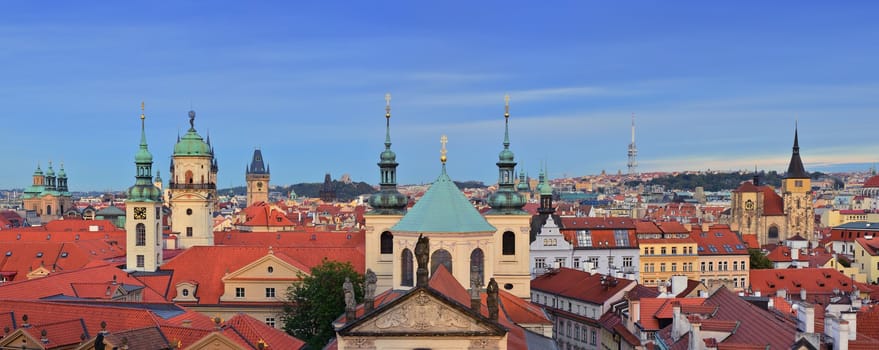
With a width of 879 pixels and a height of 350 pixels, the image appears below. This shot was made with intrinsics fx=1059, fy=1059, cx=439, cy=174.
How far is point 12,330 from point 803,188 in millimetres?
136741

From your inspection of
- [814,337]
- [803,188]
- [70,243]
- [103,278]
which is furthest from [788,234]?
[814,337]

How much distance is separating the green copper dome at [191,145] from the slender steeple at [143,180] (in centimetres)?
598

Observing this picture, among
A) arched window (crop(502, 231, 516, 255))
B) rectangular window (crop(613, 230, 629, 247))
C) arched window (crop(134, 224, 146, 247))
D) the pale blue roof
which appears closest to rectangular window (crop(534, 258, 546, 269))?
rectangular window (crop(613, 230, 629, 247))

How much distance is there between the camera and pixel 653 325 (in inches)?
1988

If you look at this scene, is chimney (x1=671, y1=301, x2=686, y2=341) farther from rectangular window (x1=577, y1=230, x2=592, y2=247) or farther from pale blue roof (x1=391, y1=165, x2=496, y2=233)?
rectangular window (x1=577, y1=230, x2=592, y2=247)

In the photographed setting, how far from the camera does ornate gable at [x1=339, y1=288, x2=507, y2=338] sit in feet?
108

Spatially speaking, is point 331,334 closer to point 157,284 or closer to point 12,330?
point 157,284

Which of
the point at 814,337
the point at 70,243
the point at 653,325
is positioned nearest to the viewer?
the point at 814,337

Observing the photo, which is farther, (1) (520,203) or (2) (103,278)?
(1) (520,203)

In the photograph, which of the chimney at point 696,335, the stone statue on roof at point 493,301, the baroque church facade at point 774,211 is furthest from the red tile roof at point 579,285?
the baroque church facade at point 774,211

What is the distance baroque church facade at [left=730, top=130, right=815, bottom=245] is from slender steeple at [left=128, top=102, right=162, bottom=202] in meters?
94.4

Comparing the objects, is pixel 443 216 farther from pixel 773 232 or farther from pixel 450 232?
pixel 773 232

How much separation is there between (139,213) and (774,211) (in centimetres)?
10362

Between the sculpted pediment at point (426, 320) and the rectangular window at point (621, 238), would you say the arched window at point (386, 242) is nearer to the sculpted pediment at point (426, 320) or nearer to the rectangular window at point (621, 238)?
the sculpted pediment at point (426, 320)
